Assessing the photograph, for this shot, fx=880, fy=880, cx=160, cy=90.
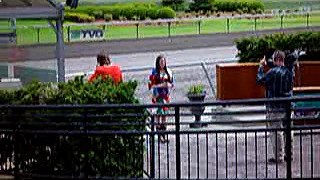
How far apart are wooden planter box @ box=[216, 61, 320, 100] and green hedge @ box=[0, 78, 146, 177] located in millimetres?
9301

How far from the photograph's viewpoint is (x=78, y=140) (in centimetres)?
980

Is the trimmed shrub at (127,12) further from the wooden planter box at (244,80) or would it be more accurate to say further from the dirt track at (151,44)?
the wooden planter box at (244,80)

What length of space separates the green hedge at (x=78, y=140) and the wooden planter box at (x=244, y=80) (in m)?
9.30

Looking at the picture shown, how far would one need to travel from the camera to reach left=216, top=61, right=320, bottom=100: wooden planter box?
19594mm

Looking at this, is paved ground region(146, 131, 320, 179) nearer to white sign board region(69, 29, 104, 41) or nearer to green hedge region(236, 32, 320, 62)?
green hedge region(236, 32, 320, 62)

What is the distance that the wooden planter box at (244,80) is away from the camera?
771 inches

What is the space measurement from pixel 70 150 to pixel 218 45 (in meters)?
30.1

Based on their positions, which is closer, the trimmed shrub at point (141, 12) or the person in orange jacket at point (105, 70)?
the person in orange jacket at point (105, 70)

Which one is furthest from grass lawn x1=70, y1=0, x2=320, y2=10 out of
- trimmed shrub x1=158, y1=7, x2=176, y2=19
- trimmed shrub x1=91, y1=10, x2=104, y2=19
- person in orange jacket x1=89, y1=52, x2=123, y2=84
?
person in orange jacket x1=89, y1=52, x2=123, y2=84

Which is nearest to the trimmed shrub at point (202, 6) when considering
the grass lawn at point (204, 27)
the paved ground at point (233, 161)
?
the grass lawn at point (204, 27)

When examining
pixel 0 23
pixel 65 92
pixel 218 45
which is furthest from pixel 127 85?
pixel 218 45

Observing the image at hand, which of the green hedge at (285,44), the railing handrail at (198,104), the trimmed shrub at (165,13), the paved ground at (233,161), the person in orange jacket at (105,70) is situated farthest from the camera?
the trimmed shrub at (165,13)

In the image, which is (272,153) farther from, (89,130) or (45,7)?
(45,7)

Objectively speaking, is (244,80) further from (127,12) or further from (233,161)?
(127,12)
